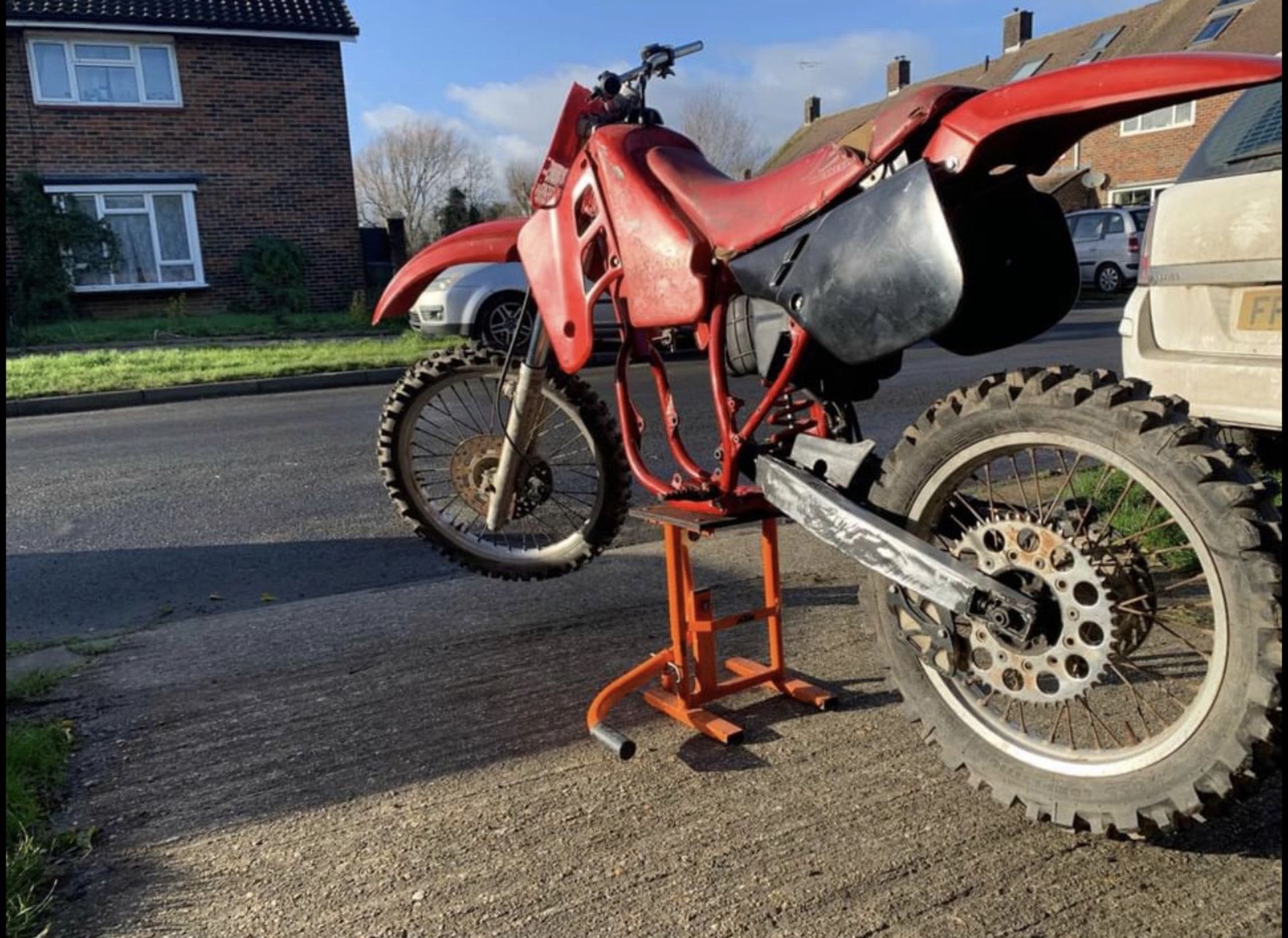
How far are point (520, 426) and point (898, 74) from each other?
47098 millimetres

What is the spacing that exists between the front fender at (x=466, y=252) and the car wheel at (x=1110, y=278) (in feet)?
64.4

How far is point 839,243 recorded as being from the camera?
2.21 m

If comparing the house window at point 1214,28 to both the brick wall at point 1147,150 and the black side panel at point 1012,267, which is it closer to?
the brick wall at point 1147,150

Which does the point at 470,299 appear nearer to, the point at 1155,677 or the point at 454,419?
the point at 454,419

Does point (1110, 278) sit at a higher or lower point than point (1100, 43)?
lower

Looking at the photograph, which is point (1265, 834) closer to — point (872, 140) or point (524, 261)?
point (872, 140)

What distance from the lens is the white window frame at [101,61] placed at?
18203 millimetres

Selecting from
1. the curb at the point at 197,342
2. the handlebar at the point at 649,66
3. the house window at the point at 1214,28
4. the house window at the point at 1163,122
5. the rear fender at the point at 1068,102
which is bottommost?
the curb at the point at 197,342

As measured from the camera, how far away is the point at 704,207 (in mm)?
2531

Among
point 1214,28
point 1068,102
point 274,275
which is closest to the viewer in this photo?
point 1068,102

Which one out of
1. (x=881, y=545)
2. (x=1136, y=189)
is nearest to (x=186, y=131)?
(x=881, y=545)

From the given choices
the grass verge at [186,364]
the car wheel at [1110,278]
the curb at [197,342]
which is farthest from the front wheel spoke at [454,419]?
the car wheel at [1110,278]

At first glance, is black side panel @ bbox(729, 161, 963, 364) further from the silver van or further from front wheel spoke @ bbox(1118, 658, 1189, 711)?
the silver van

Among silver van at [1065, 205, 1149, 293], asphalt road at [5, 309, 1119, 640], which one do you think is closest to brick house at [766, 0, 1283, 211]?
silver van at [1065, 205, 1149, 293]
